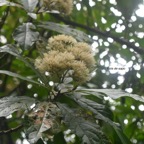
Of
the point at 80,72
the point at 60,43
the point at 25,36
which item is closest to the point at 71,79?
the point at 80,72

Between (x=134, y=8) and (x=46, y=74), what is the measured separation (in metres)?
0.88

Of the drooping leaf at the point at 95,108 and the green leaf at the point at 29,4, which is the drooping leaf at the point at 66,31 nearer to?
the green leaf at the point at 29,4

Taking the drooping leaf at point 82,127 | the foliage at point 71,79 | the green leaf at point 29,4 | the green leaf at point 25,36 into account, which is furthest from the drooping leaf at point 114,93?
the green leaf at point 29,4

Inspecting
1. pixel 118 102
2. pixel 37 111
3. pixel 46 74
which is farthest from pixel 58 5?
pixel 118 102

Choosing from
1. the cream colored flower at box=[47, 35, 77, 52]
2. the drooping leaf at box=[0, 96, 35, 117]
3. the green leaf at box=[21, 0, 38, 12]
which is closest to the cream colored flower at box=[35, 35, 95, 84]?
the cream colored flower at box=[47, 35, 77, 52]

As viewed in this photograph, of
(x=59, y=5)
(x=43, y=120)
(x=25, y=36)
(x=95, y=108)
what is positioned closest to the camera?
(x=43, y=120)

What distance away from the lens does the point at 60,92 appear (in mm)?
1268

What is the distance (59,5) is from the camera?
158 cm

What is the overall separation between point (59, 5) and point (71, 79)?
1.41ft

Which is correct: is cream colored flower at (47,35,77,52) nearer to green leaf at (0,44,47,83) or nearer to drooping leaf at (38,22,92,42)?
green leaf at (0,44,47,83)

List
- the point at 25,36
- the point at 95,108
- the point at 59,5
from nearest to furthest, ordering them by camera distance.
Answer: the point at 95,108, the point at 25,36, the point at 59,5

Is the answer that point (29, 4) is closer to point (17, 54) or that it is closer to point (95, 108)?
point (17, 54)

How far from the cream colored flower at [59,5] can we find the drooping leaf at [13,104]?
45 cm

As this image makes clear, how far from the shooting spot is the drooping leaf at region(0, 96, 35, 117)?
3.79ft
